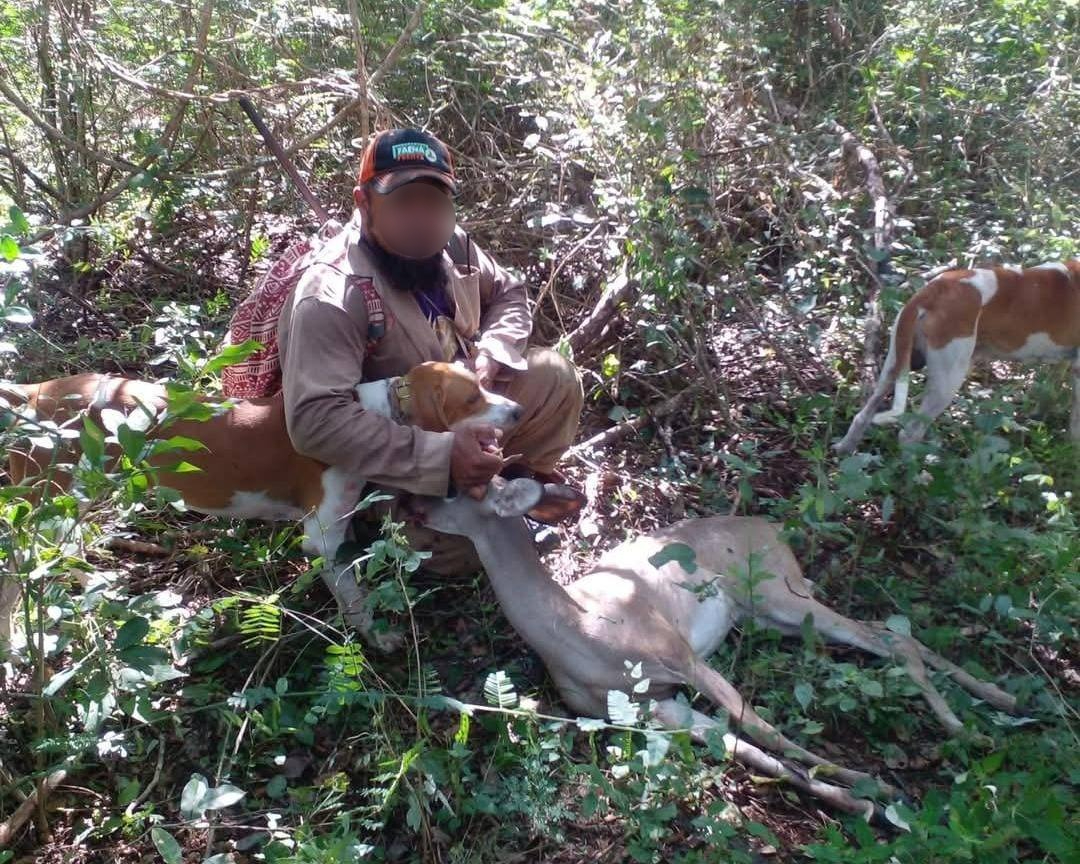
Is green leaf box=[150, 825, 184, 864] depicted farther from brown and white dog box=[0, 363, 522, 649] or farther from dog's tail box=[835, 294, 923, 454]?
dog's tail box=[835, 294, 923, 454]

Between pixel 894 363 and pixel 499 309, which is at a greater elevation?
pixel 499 309

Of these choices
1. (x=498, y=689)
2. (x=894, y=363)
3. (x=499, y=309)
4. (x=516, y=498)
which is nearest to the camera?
(x=498, y=689)

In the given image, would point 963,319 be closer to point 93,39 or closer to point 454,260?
point 454,260

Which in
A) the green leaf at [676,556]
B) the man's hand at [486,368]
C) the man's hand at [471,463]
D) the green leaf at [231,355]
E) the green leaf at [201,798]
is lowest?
the green leaf at [201,798]

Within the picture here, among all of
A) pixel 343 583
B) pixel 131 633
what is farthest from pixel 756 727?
pixel 131 633

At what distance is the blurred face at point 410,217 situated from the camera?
3738mm

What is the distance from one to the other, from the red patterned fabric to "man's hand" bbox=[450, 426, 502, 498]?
61cm

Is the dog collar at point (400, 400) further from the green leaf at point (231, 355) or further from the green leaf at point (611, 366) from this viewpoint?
the green leaf at point (611, 366)

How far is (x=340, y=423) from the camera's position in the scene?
345 cm

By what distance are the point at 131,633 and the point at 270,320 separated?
5.60 ft

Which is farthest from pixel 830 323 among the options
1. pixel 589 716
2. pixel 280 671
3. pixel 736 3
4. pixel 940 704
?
pixel 280 671

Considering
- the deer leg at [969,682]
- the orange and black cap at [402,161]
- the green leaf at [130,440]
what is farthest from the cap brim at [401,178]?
the deer leg at [969,682]

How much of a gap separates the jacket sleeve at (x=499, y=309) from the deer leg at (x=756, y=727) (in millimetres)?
1434

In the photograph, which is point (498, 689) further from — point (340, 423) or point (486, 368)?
point (486, 368)
